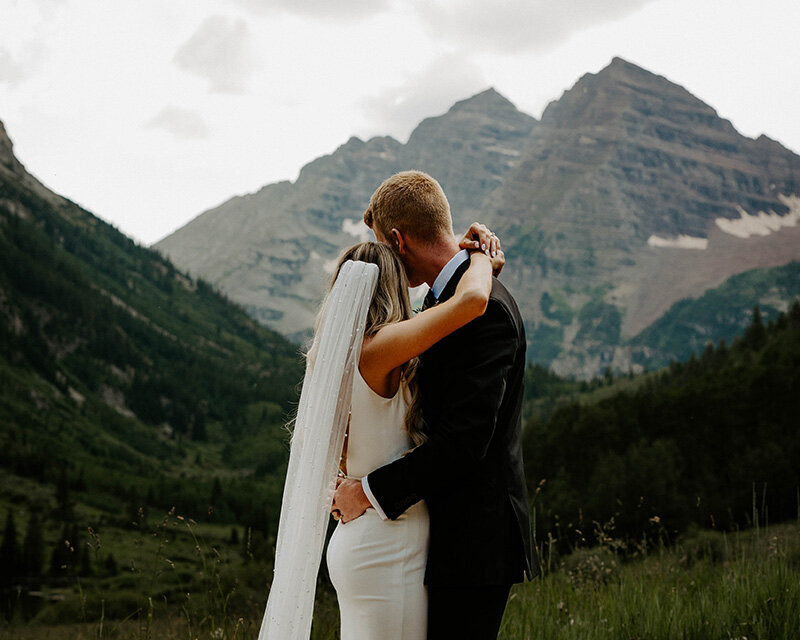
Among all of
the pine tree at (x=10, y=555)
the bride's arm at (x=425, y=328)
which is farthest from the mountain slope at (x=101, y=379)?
the bride's arm at (x=425, y=328)

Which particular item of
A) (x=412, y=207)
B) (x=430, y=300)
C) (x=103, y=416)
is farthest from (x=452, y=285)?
(x=103, y=416)

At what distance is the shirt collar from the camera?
3127 mm

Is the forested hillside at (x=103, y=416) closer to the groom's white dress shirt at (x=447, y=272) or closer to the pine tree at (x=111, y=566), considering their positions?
the pine tree at (x=111, y=566)

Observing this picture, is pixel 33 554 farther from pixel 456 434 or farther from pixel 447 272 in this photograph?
pixel 456 434

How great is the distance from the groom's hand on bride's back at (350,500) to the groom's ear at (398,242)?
1015mm

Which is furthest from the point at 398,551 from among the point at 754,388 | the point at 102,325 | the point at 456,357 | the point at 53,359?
the point at 102,325

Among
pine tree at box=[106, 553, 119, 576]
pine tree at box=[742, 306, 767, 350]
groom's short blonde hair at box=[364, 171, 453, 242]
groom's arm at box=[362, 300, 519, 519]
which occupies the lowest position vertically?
pine tree at box=[106, 553, 119, 576]

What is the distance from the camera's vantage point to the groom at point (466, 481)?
2738 millimetres

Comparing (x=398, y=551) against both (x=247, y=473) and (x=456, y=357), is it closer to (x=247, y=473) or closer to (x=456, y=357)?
(x=456, y=357)

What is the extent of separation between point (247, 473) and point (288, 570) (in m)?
146

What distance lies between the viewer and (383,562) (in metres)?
2.78

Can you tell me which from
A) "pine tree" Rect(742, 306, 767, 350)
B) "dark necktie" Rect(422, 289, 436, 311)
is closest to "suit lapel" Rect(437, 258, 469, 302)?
"dark necktie" Rect(422, 289, 436, 311)

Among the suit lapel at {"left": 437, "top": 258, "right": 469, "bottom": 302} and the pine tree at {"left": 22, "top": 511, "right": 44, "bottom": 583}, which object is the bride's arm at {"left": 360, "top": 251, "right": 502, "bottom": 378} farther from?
the pine tree at {"left": 22, "top": 511, "right": 44, "bottom": 583}

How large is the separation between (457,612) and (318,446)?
2.83 ft
